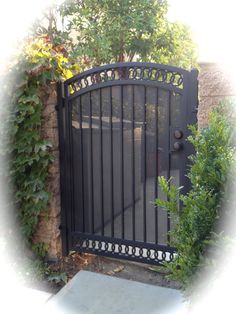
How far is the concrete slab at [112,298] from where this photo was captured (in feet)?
8.84

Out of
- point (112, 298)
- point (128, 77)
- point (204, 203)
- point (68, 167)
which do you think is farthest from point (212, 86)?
point (112, 298)

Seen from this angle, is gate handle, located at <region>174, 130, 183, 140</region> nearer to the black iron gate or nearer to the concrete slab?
the black iron gate

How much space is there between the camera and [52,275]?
329cm

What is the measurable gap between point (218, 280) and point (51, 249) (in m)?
2.22

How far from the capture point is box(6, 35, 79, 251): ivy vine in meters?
3.07

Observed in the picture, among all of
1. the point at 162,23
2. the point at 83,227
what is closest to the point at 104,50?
the point at 162,23

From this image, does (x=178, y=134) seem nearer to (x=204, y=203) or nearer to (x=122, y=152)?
(x=122, y=152)

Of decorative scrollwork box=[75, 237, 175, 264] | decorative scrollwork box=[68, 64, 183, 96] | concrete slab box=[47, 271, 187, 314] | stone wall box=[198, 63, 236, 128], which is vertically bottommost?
concrete slab box=[47, 271, 187, 314]

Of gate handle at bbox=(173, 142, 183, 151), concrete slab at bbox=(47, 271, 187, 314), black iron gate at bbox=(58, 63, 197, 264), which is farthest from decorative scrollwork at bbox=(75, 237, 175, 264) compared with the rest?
gate handle at bbox=(173, 142, 183, 151)

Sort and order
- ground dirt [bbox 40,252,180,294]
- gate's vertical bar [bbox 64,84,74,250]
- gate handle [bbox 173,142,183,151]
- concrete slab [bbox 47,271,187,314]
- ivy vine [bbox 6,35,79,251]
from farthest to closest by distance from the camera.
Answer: gate's vertical bar [bbox 64,84,74,250] < ground dirt [bbox 40,252,180,294] < ivy vine [bbox 6,35,79,251] < gate handle [bbox 173,142,183,151] < concrete slab [bbox 47,271,187,314]

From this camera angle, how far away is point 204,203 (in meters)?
1.68

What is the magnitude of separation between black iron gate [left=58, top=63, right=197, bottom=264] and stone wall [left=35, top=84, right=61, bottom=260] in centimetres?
6

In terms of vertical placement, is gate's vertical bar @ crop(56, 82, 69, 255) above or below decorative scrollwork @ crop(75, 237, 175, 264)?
above

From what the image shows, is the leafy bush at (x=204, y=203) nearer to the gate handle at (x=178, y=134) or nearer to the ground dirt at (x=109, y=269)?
the gate handle at (x=178, y=134)
